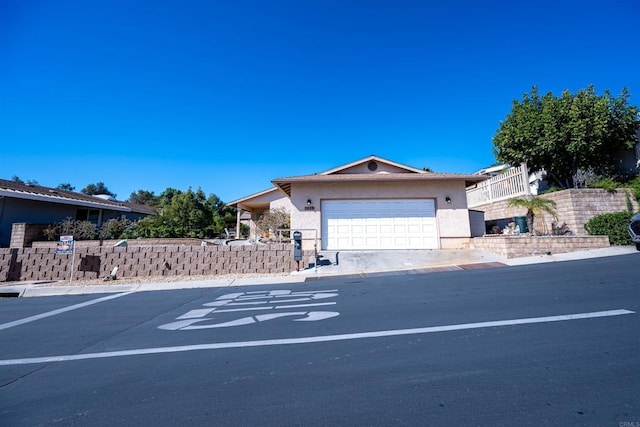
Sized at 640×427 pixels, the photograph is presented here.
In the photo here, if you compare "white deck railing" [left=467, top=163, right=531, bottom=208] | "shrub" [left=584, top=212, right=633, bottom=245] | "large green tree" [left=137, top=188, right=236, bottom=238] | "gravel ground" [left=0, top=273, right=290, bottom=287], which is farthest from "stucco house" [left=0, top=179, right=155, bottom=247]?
"shrub" [left=584, top=212, right=633, bottom=245]

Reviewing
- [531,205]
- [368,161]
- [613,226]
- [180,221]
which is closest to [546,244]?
[531,205]

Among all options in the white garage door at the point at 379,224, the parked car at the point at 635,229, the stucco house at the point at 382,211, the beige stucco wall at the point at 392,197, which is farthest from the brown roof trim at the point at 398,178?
the parked car at the point at 635,229

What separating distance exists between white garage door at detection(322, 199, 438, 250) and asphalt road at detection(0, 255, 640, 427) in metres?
6.98

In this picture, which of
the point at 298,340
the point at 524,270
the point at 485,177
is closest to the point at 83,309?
the point at 298,340

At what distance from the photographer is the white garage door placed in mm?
→ 12703

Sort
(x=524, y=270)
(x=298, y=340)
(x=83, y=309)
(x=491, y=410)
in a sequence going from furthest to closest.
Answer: (x=524, y=270), (x=83, y=309), (x=298, y=340), (x=491, y=410)

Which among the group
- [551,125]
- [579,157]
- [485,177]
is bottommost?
[485,177]

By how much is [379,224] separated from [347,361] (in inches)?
405

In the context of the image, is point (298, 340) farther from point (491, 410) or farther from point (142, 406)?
point (491, 410)

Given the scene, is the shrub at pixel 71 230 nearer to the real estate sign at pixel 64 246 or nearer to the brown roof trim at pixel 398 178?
the real estate sign at pixel 64 246

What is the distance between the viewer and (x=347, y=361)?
9.46ft

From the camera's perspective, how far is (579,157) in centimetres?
1374

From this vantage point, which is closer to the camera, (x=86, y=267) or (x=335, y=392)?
(x=335, y=392)

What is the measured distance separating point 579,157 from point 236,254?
16.6 m
